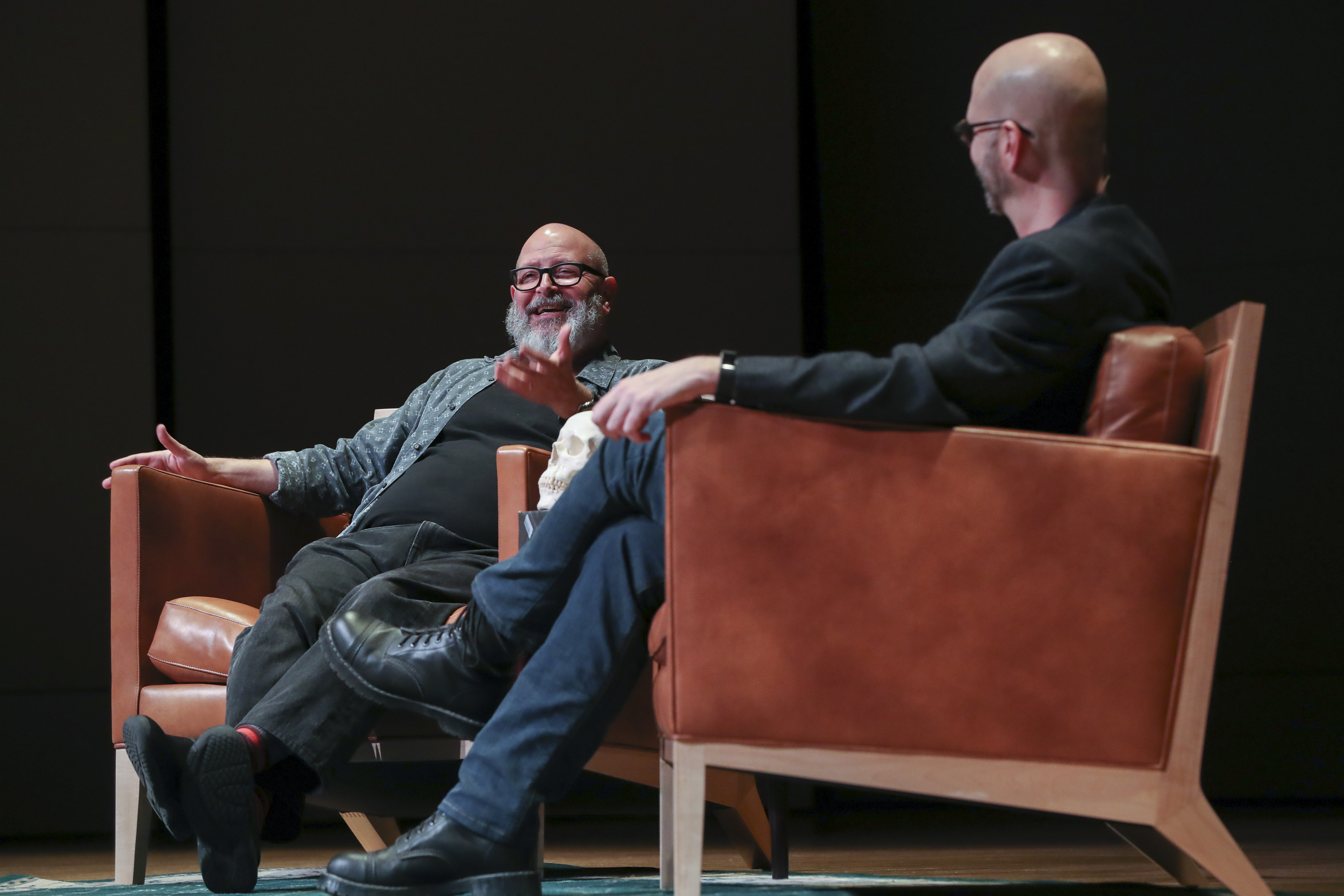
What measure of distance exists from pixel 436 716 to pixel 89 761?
91.1 inches

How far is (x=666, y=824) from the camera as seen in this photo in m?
1.97

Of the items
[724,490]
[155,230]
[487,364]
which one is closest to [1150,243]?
[724,490]

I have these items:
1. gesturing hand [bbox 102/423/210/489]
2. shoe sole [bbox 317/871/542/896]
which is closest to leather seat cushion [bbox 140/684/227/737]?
gesturing hand [bbox 102/423/210/489]

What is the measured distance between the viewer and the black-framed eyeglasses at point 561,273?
277 centimetres

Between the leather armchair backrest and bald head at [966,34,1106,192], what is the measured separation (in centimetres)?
25

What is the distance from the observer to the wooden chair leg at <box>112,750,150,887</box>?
2.03 m

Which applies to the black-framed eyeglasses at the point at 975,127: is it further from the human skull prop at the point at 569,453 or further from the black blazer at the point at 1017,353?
the human skull prop at the point at 569,453

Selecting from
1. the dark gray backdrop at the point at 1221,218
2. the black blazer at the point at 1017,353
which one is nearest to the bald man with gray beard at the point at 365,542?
the black blazer at the point at 1017,353

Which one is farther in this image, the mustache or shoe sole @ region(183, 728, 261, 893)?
the mustache

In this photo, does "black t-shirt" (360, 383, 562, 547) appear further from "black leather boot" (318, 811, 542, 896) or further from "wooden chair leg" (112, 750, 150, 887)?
"black leather boot" (318, 811, 542, 896)

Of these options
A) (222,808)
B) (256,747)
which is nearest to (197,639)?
(256,747)

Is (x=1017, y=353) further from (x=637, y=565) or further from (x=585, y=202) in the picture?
(x=585, y=202)

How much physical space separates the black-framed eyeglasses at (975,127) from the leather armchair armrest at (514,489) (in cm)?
81

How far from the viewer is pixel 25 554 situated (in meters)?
3.28
